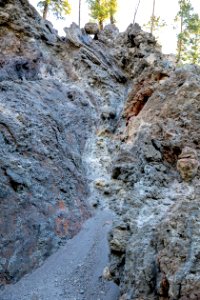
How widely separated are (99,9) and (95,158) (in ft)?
59.3

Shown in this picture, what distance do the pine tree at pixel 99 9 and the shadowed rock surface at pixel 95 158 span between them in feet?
26.8

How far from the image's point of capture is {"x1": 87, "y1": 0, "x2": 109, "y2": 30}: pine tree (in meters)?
26.4

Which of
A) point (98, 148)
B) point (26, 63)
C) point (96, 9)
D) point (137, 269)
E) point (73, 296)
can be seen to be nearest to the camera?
point (137, 269)

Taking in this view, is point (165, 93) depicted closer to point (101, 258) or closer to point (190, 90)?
point (190, 90)

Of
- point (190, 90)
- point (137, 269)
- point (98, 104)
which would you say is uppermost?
point (98, 104)

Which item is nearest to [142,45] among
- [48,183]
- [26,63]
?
[26,63]

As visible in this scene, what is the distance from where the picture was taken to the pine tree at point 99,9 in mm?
26438

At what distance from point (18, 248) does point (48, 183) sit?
2.55 m

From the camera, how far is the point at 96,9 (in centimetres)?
2644

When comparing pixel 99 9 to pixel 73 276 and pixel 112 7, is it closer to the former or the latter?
pixel 112 7

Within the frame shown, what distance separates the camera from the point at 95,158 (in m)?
13.4

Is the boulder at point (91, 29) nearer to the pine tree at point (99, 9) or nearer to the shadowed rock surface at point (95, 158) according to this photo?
the shadowed rock surface at point (95, 158)

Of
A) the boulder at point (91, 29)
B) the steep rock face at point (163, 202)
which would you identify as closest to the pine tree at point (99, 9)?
the boulder at point (91, 29)

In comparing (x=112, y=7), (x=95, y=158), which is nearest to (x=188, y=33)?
(x=112, y=7)
